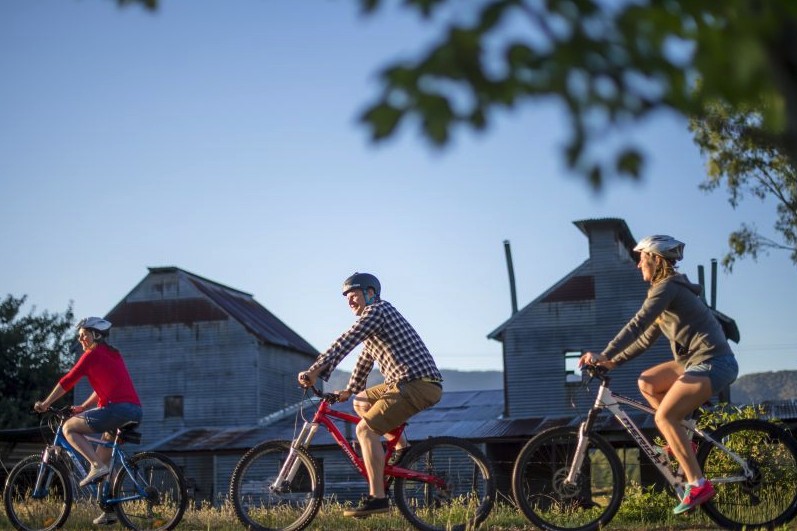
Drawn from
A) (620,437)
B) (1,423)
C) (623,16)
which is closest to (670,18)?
(623,16)

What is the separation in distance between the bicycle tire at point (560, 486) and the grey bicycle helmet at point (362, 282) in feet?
5.26

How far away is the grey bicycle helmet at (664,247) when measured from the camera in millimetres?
7590

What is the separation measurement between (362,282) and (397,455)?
1.26 m

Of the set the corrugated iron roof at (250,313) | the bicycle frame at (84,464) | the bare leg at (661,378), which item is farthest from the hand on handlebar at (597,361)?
the corrugated iron roof at (250,313)

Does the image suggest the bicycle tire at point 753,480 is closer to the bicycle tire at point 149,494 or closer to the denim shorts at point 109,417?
the bicycle tire at point 149,494

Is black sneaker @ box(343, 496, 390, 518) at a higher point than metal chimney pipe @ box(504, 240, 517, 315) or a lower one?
lower

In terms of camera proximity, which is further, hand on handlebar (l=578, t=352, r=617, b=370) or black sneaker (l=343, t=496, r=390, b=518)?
black sneaker (l=343, t=496, r=390, b=518)

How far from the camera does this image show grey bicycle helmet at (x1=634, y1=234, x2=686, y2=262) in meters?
7.59

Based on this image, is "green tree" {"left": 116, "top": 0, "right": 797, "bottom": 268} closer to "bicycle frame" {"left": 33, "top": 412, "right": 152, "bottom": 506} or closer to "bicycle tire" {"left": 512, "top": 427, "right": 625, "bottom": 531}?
"bicycle tire" {"left": 512, "top": 427, "right": 625, "bottom": 531}

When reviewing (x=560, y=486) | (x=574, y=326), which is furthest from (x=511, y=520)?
(x=574, y=326)

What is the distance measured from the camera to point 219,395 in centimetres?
5166

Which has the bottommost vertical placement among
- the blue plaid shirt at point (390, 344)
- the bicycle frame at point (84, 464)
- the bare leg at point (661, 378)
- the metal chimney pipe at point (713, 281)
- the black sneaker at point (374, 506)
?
the black sneaker at point (374, 506)

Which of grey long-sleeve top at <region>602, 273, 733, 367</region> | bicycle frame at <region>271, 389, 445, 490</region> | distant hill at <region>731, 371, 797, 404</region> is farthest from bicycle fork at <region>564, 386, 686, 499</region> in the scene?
distant hill at <region>731, 371, 797, 404</region>

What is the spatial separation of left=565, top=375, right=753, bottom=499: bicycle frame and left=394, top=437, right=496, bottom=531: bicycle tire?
660mm
